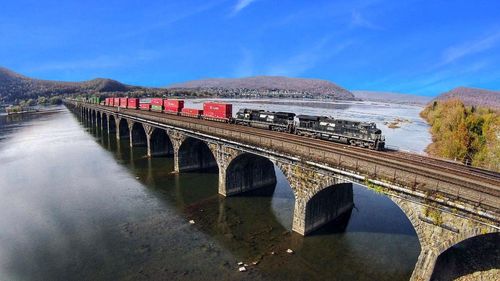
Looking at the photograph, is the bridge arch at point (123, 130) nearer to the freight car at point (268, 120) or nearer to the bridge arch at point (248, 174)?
the freight car at point (268, 120)

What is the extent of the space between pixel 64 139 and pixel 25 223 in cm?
6551

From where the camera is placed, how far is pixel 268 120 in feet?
181

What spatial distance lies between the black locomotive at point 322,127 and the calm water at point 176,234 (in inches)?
338

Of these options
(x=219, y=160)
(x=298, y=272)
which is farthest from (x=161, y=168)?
(x=298, y=272)

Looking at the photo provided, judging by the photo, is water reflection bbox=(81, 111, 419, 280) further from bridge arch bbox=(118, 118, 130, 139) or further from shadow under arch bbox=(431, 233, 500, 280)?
bridge arch bbox=(118, 118, 130, 139)

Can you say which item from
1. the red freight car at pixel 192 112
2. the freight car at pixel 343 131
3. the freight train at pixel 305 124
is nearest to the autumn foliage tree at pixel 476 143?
the freight car at pixel 343 131

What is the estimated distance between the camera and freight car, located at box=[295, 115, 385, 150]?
3856cm

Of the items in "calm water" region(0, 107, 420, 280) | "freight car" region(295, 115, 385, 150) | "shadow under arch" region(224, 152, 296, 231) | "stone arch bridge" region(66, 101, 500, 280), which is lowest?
"calm water" region(0, 107, 420, 280)

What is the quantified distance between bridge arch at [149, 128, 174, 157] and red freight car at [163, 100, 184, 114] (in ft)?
52.2

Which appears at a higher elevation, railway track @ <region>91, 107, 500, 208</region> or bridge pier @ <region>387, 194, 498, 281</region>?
railway track @ <region>91, 107, 500, 208</region>

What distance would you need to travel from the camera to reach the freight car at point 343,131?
127 ft

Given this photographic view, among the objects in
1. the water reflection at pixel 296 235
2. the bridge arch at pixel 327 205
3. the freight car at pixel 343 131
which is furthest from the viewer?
the freight car at pixel 343 131

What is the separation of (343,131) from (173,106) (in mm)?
55856

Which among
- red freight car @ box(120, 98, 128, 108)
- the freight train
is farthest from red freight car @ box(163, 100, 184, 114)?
red freight car @ box(120, 98, 128, 108)
